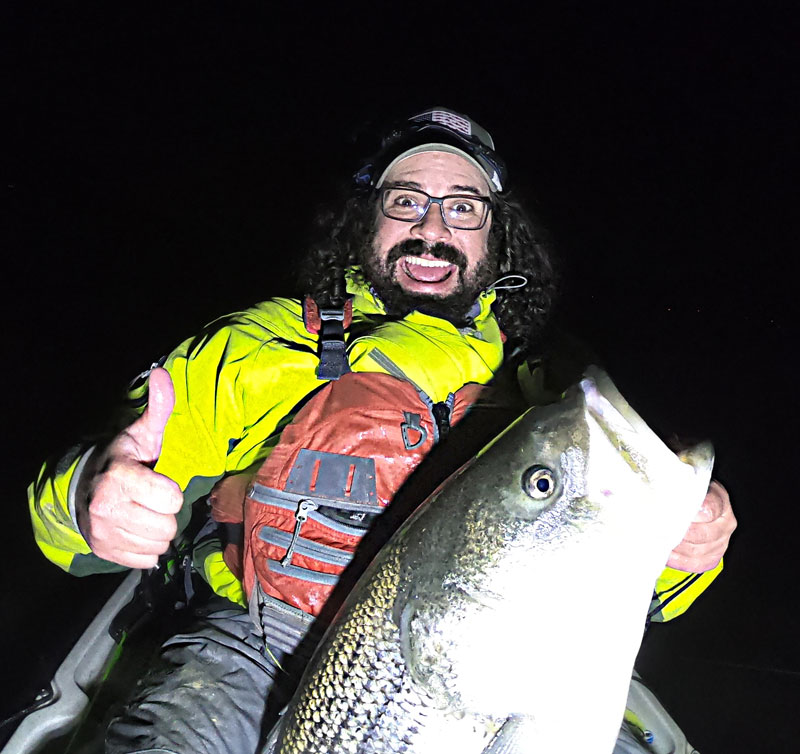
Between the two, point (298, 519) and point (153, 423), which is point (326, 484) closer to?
point (298, 519)

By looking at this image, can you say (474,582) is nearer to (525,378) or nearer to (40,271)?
(525,378)

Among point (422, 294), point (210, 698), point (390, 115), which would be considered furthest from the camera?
point (390, 115)

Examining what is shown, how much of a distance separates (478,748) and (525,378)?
129 cm

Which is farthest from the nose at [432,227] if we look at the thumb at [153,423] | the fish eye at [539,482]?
the fish eye at [539,482]

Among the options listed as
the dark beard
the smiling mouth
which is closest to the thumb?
the dark beard

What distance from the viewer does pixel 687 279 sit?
32.1 ft

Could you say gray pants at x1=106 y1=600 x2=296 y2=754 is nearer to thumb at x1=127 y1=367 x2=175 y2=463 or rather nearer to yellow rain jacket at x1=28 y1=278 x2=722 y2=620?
yellow rain jacket at x1=28 y1=278 x2=722 y2=620

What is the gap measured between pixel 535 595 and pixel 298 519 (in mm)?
841

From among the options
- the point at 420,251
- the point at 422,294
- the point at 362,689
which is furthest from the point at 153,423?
the point at 420,251

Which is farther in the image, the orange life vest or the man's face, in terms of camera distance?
the man's face

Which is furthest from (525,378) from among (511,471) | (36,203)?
(36,203)

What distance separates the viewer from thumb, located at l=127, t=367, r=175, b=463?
1.32 meters

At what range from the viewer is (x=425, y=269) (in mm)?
2547

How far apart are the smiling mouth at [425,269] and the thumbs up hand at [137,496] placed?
1410 mm
